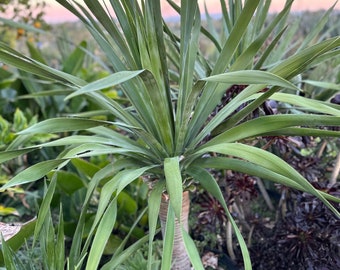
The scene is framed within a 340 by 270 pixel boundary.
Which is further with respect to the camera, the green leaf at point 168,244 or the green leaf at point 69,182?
the green leaf at point 69,182

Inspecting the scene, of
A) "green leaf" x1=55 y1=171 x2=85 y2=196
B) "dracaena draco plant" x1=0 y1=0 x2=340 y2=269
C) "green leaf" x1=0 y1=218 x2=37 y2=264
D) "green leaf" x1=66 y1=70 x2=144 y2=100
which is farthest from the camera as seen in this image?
"green leaf" x1=55 y1=171 x2=85 y2=196

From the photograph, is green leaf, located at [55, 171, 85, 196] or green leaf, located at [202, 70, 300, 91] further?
green leaf, located at [55, 171, 85, 196]

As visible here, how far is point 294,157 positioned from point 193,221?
1.72 feet

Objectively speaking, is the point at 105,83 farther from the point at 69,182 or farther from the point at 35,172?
the point at 69,182

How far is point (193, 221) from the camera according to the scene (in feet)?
5.80

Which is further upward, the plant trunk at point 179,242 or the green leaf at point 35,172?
the green leaf at point 35,172

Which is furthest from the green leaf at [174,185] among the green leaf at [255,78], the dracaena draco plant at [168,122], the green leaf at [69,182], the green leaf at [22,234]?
the green leaf at [69,182]

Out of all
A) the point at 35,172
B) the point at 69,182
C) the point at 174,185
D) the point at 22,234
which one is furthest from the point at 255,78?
the point at 69,182

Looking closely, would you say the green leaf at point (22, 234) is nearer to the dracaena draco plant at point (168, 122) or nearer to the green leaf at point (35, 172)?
the dracaena draco plant at point (168, 122)

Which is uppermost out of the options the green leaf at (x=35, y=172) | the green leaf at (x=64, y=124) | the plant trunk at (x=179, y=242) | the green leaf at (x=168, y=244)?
the green leaf at (x=64, y=124)

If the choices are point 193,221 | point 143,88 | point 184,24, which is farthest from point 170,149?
point 193,221

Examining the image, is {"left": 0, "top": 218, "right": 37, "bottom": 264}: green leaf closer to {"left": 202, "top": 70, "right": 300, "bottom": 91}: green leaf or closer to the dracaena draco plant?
the dracaena draco plant

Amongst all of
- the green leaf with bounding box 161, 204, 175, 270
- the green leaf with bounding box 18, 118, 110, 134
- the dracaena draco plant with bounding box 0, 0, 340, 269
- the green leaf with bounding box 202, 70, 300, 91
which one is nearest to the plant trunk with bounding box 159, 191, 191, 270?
the dracaena draco plant with bounding box 0, 0, 340, 269

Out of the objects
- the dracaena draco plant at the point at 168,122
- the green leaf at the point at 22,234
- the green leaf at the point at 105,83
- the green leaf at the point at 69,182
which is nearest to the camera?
the green leaf at the point at 105,83
